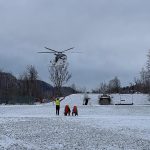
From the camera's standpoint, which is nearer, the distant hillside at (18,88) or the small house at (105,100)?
the small house at (105,100)

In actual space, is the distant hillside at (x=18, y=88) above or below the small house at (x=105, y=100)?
above

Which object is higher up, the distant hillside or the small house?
the distant hillside

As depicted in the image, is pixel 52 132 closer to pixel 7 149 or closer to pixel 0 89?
pixel 7 149

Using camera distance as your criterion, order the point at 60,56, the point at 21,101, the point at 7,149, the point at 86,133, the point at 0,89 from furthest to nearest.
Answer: the point at 0,89 < the point at 21,101 < the point at 60,56 < the point at 86,133 < the point at 7,149

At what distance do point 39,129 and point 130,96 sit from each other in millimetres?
69808

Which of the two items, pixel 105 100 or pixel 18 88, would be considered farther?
pixel 18 88

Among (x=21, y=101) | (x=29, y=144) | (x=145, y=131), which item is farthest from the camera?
(x=21, y=101)

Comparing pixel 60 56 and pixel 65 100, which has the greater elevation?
pixel 60 56

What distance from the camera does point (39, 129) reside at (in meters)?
26.8

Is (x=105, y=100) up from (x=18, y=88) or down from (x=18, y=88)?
down

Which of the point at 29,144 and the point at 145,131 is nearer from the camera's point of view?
the point at 29,144

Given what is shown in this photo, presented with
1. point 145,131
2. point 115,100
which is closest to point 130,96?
point 115,100

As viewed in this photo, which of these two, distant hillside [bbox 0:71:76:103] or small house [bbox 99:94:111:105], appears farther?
distant hillside [bbox 0:71:76:103]

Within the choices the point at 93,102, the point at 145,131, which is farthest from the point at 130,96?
the point at 145,131
